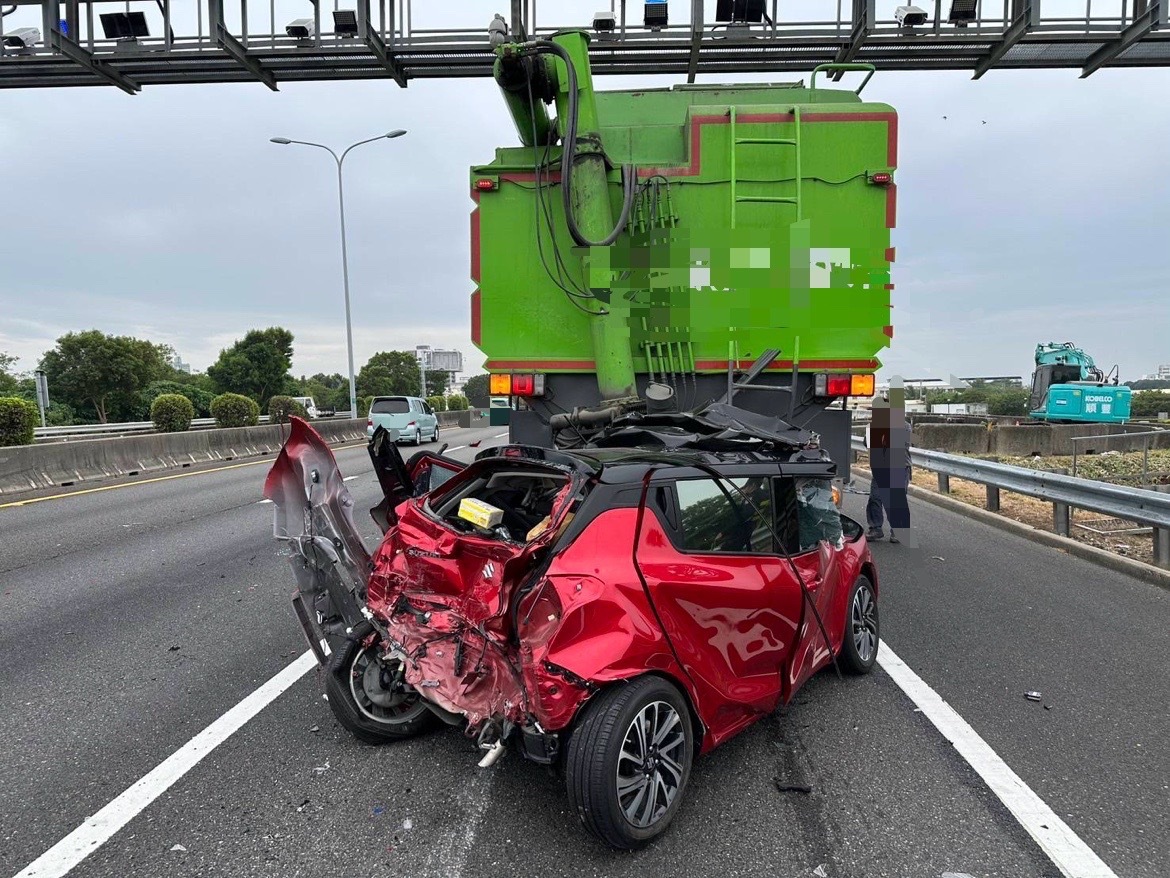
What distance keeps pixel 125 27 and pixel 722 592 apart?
11.2 meters

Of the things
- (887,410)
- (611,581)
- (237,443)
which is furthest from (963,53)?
(237,443)

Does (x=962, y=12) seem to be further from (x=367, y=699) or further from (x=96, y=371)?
(x=96, y=371)

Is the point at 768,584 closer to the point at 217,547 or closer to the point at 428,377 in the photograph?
the point at 217,547

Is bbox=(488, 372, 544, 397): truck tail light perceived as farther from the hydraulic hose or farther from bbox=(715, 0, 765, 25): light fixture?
bbox=(715, 0, 765, 25): light fixture

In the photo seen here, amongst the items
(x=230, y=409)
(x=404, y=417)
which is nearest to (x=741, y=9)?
(x=404, y=417)

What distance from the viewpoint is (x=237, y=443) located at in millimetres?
19828

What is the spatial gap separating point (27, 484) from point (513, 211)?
11599 mm

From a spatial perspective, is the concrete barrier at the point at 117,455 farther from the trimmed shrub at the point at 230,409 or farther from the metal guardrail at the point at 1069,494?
the metal guardrail at the point at 1069,494

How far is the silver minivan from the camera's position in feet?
77.0

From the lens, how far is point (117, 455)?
14711 millimetres

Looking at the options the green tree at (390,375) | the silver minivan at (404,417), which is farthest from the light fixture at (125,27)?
the green tree at (390,375)

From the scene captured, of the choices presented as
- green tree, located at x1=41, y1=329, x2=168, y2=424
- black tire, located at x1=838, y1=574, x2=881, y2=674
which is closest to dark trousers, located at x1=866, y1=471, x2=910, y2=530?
black tire, located at x1=838, y1=574, x2=881, y2=674

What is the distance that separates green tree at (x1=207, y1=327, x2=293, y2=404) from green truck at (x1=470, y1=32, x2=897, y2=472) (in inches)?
2402

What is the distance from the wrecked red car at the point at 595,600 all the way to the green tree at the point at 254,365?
62.7m
